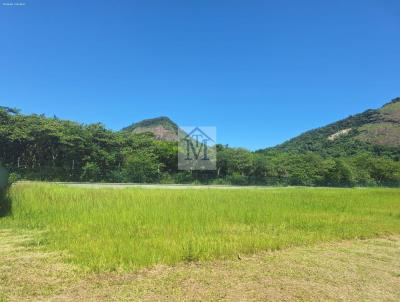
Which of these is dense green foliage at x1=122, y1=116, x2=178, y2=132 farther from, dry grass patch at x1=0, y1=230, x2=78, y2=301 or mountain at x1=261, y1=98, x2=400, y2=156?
dry grass patch at x1=0, y1=230, x2=78, y2=301

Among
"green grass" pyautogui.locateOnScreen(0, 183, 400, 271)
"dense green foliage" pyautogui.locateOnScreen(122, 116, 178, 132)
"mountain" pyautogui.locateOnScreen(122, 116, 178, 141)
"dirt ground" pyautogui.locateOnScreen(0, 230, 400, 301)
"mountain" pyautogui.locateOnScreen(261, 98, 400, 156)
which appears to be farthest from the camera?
"dense green foliage" pyautogui.locateOnScreen(122, 116, 178, 132)

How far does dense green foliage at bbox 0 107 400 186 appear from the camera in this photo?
28.7 metres

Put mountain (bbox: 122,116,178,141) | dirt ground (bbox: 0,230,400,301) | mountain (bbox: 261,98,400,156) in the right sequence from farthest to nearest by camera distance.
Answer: mountain (bbox: 122,116,178,141), mountain (bbox: 261,98,400,156), dirt ground (bbox: 0,230,400,301)

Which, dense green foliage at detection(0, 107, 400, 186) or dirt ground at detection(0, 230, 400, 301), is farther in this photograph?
dense green foliage at detection(0, 107, 400, 186)

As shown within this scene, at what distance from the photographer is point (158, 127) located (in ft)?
264

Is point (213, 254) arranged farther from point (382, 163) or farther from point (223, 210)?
point (382, 163)

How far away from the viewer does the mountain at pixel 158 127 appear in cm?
7475

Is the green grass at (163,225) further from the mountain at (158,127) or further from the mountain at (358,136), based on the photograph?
the mountain at (158,127)

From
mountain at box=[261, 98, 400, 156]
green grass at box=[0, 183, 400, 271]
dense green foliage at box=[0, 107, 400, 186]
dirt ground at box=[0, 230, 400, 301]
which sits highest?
mountain at box=[261, 98, 400, 156]

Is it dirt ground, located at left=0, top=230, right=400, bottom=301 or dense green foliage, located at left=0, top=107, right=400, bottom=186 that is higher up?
dense green foliage, located at left=0, top=107, right=400, bottom=186

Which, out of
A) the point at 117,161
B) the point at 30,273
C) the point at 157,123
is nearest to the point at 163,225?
the point at 30,273

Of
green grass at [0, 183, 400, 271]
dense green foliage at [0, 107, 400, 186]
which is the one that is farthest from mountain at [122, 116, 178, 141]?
green grass at [0, 183, 400, 271]

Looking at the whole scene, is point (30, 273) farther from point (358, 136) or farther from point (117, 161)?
point (358, 136)

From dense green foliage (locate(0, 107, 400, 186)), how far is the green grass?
46.1ft
